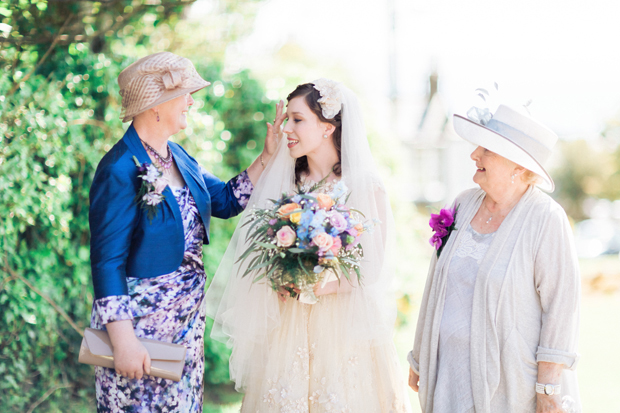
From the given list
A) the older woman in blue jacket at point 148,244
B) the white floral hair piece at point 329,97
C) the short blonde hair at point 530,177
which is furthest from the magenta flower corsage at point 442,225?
the older woman in blue jacket at point 148,244

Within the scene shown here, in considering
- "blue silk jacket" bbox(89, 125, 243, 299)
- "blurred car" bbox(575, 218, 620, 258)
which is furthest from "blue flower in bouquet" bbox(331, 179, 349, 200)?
"blurred car" bbox(575, 218, 620, 258)

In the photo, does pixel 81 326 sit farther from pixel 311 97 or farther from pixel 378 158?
pixel 378 158

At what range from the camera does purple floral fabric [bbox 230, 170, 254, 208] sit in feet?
10.6

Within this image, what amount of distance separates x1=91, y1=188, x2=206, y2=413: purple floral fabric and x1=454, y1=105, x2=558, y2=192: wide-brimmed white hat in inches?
62.7

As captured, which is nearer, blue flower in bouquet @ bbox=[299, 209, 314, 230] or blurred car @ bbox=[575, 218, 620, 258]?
blue flower in bouquet @ bbox=[299, 209, 314, 230]

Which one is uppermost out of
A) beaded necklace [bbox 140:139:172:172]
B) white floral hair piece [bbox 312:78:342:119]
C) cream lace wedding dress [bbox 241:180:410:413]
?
white floral hair piece [bbox 312:78:342:119]

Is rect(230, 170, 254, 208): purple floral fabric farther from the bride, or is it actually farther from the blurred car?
the blurred car

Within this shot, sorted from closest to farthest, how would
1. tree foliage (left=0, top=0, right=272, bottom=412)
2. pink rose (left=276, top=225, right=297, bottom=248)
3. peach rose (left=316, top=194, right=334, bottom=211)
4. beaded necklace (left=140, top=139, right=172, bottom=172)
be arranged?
pink rose (left=276, top=225, right=297, bottom=248), peach rose (left=316, top=194, right=334, bottom=211), beaded necklace (left=140, top=139, right=172, bottom=172), tree foliage (left=0, top=0, right=272, bottom=412)

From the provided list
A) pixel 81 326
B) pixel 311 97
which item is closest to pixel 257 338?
pixel 311 97

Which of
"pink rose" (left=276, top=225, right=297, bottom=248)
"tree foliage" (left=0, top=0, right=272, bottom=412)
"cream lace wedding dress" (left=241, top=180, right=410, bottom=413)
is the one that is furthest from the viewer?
"tree foliage" (left=0, top=0, right=272, bottom=412)

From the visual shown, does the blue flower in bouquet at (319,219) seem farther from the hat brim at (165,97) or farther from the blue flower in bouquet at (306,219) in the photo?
the hat brim at (165,97)

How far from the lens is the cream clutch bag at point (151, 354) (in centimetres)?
233

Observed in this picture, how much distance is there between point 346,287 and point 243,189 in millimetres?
930

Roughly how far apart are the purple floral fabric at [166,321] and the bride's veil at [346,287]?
230 mm
